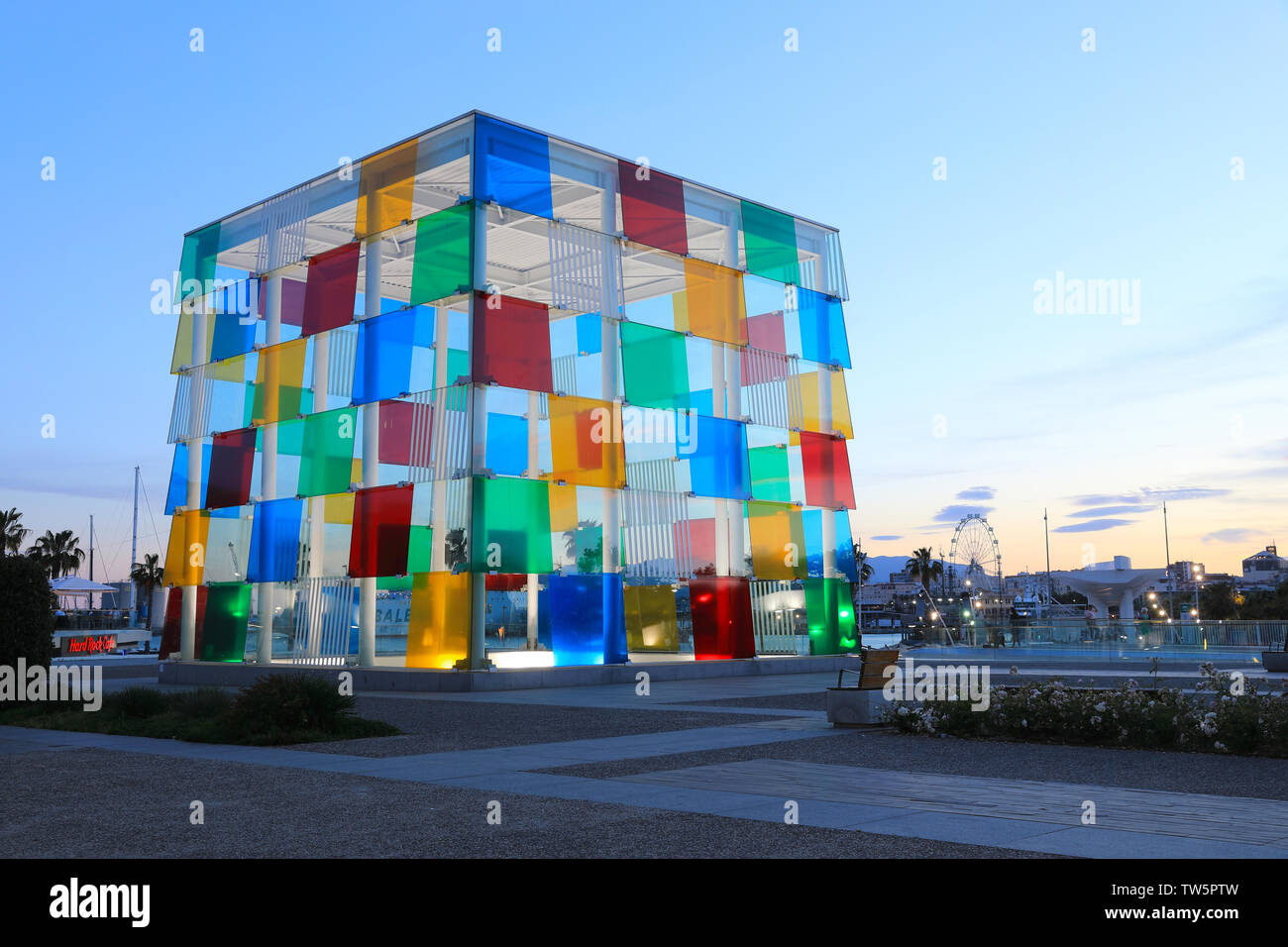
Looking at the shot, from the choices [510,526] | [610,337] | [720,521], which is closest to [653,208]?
[610,337]

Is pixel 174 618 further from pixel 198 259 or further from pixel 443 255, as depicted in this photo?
pixel 443 255

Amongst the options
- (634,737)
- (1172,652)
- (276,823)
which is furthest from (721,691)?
(1172,652)

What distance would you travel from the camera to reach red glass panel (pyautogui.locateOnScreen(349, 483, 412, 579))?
28.9 metres

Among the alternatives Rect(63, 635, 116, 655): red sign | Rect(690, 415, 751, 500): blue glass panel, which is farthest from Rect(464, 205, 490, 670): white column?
Rect(63, 635, 116, 655): red sign

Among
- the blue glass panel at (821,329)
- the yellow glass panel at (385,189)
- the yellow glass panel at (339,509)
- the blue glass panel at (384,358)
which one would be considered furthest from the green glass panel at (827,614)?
the yellow glass panel at (385,189)

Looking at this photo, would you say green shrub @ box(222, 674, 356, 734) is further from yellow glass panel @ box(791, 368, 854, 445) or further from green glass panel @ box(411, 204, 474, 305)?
yellow glass panel @ box(791, 368, 854, 445)

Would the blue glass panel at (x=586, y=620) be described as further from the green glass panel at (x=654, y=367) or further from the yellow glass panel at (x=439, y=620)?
the green glass panel at (x=654, y=367)

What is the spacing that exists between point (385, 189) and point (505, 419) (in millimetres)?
7608

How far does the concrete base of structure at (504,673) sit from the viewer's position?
2611 centimetres

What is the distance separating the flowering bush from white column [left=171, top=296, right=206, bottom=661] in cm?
2735

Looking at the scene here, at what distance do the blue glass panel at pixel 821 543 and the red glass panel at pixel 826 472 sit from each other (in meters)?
0.36
